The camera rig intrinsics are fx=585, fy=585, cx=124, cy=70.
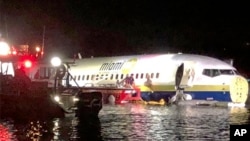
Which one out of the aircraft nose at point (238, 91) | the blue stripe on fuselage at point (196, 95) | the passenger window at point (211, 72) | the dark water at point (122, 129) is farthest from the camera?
the passenger window at point (211, 72)

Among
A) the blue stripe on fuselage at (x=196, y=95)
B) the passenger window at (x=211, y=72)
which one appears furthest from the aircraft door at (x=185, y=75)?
the passenger window at (x=211, y=72)

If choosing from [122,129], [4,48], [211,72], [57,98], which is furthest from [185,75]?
[122,129]

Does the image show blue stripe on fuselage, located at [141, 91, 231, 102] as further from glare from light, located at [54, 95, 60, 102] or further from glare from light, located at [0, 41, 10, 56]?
glare from light, located at [54, 95, 60, 102]

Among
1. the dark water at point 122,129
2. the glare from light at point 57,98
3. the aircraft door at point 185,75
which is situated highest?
the aircraft door at point 185,75

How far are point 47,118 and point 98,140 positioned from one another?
6.40 metres

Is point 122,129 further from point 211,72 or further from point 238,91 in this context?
point 211,72

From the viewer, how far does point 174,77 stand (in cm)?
3766

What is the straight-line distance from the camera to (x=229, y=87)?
34.7 metres

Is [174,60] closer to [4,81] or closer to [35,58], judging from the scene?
[35,58]

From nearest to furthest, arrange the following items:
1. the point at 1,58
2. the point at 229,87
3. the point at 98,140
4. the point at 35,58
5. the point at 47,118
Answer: the point at 98,140
the point at 47,118
the point at 1,58
the point at 35,58
the point at 229,87

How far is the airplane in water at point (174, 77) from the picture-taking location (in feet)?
115

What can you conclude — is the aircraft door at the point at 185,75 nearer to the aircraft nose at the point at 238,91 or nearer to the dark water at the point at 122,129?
the aircraft nose at the point at 238,91

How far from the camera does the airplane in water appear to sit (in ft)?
115

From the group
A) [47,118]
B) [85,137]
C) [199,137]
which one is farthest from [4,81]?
[199,137]
